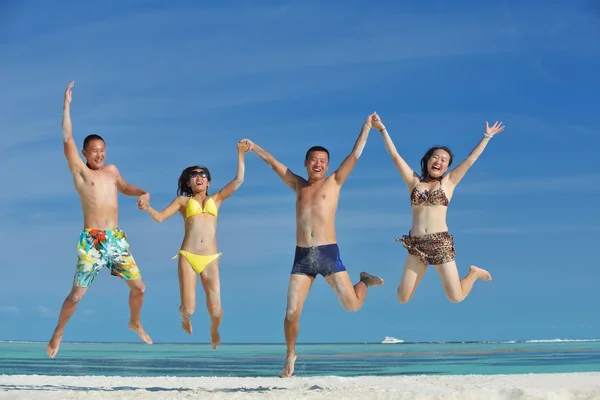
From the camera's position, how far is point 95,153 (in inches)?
488

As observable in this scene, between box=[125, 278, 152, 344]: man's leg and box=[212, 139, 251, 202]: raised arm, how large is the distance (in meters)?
1.76

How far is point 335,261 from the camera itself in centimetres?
1192

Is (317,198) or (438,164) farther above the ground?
(438,164)

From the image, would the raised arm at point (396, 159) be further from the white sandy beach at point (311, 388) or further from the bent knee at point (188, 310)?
the bent knee at point (188, 310)

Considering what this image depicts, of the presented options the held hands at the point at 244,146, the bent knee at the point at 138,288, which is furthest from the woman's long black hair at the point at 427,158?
the bent knee at the point at 138,288

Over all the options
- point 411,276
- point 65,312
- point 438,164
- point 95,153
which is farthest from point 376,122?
point 65,312

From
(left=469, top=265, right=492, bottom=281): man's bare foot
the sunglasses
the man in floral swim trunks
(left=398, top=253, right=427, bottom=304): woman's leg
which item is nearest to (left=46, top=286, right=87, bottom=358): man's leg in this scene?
the man in floral swim trunks

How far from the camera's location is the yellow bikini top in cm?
1275

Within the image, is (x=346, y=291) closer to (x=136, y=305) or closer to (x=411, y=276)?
(x=411, y=276)

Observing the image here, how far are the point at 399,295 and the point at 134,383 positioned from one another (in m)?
4.50

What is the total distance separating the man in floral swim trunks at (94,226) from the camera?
1209 centimetres

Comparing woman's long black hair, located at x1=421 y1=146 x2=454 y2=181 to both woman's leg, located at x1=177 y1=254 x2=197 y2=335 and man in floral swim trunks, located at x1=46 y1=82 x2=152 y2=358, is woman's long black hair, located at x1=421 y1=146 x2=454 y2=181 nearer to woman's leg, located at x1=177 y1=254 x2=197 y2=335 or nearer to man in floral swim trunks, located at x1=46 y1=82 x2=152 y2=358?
woman's leg, located at x1=177 y1=254 x2=197 y2=335

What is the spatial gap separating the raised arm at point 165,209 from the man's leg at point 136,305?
3.16 feet

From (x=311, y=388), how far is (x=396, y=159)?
3.50 m
